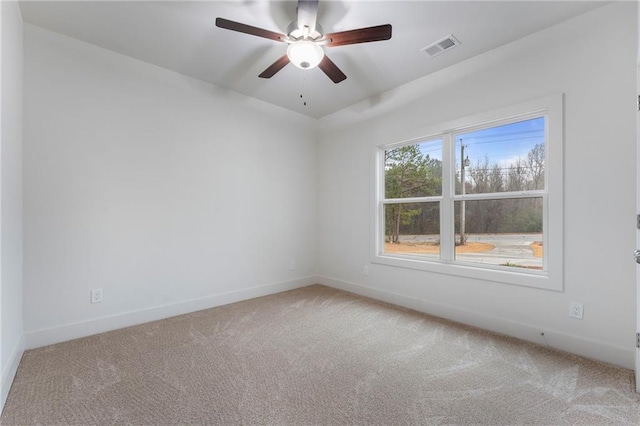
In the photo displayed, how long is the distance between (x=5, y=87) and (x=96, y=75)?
94 cm

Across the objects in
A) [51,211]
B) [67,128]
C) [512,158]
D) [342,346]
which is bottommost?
[342,346]

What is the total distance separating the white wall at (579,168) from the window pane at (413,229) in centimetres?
36

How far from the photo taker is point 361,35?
200 cm

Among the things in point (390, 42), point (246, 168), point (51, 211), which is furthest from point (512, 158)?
point (51, 211)

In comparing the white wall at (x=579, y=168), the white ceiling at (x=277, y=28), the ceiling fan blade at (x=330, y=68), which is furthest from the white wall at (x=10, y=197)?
the white wall at (x=579, y=168)

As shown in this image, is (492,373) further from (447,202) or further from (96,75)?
(96,75)

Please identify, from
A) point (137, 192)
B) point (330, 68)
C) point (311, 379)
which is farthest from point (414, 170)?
point (137, 192)

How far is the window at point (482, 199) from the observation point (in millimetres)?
2416

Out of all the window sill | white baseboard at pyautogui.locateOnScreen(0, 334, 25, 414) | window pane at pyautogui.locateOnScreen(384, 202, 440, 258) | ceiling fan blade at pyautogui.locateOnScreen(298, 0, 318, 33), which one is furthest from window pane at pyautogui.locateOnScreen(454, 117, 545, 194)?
white baseboard at pyautogui.locateOnScreen(0, 334, 25, 414)

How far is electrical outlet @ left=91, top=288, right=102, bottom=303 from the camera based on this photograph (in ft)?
8.43

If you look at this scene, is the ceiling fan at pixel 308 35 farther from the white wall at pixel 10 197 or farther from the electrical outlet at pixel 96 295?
the electrical outlet at pixel 96 295

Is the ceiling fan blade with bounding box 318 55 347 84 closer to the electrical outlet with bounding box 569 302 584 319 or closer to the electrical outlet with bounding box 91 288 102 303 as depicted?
the electrical outlet with bounding box 569 302 584 319

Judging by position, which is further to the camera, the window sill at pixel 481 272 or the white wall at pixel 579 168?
the window sill at pixel 481 272

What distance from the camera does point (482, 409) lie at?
1583 mm
